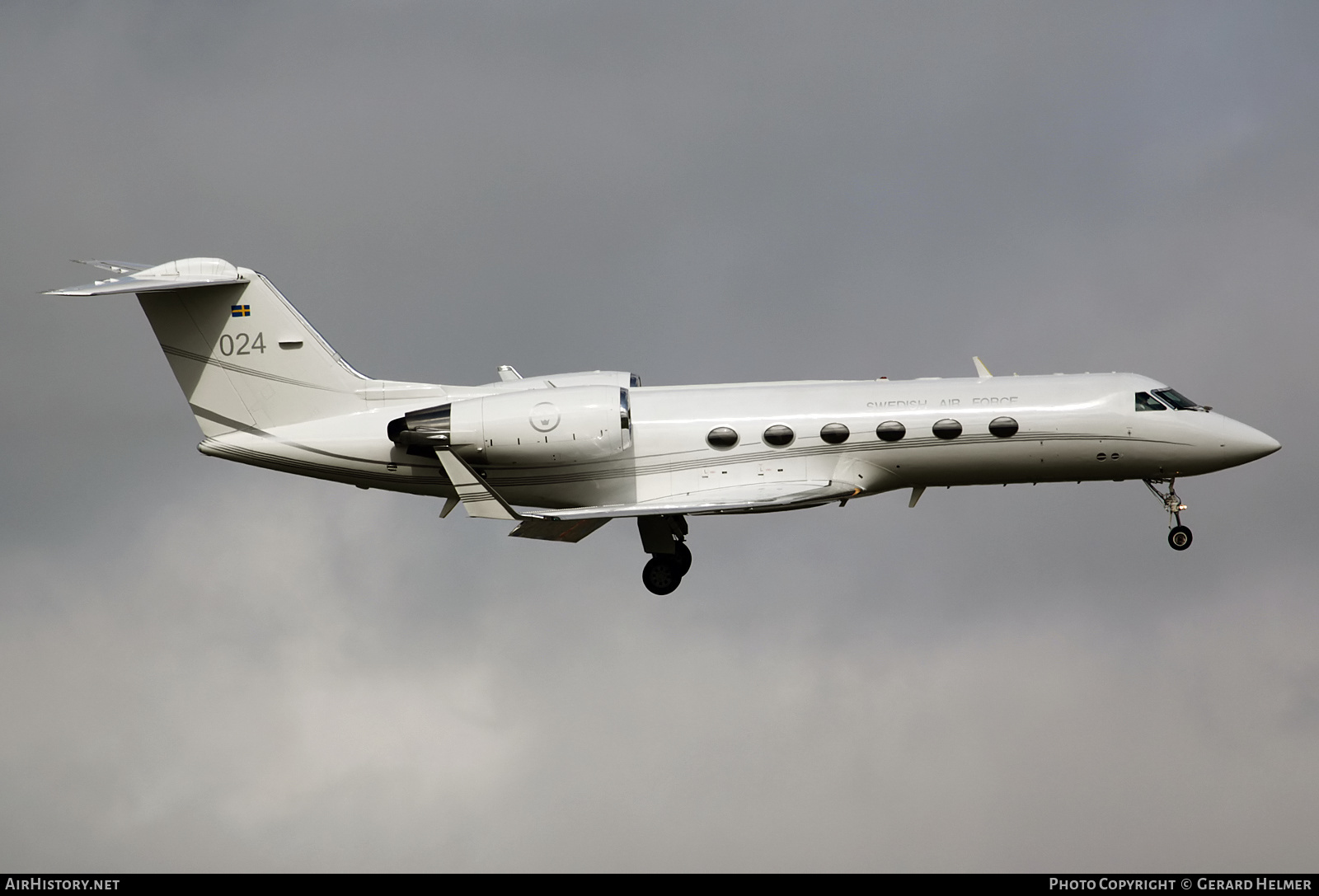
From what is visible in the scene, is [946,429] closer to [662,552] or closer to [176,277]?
[662,552]

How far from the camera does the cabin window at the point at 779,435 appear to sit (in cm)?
2683

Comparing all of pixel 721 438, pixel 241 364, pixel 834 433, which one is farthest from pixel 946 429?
pixel 241 364

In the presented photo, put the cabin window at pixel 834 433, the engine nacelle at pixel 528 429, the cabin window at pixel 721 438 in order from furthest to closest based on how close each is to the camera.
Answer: the cabin window at pixel 721 438 → the cabin window at pixel 834 433 → the engine nacelle at pixel 528 429

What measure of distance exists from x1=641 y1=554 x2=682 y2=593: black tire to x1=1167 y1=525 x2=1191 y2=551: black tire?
10.1 meters

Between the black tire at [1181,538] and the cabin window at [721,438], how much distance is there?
9226 mm

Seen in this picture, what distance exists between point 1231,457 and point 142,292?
22.1 metres

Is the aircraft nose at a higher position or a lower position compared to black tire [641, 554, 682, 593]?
higher

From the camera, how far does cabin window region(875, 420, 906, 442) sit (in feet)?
87.4

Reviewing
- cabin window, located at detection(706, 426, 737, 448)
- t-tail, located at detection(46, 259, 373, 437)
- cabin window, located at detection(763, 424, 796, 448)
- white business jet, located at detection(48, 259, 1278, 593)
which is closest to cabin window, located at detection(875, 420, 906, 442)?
white business jet, located at detection(48, 259, 1278, 593)

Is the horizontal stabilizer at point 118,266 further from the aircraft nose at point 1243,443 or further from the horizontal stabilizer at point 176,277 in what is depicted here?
the aircraft nose at point 1243,443

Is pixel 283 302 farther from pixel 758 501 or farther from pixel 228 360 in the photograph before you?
pixel 758 501

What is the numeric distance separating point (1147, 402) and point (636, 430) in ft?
33.1

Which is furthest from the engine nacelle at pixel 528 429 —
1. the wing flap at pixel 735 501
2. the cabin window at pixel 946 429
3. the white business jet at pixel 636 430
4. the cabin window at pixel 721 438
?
the cabin window at pixel 946 429

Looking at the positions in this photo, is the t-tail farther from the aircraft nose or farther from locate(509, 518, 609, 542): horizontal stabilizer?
the aircraft nose
